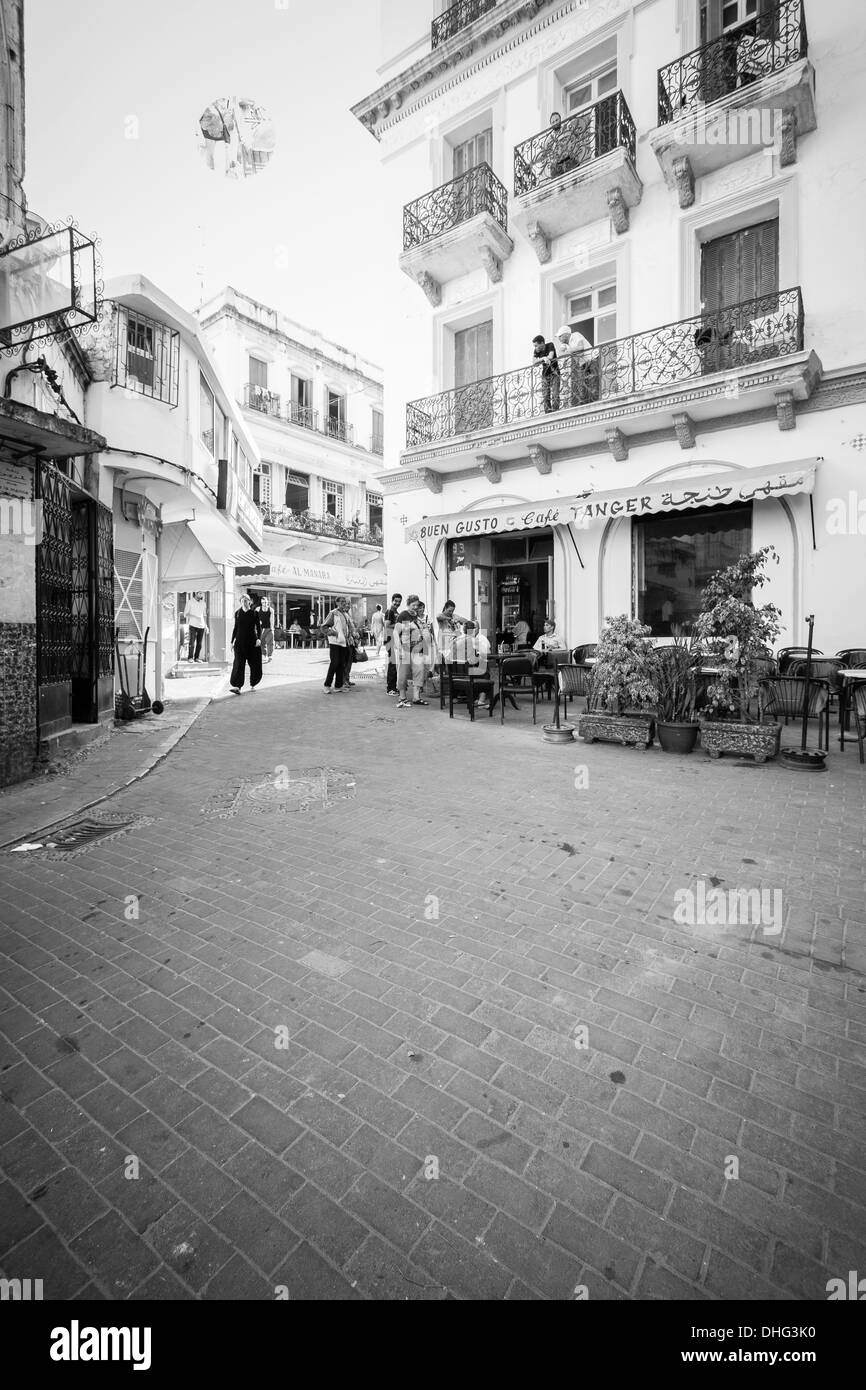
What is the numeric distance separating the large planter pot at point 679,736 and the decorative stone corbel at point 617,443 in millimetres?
7433

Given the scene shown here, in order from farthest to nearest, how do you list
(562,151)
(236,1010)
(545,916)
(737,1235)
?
(562,151) → (545,916) → (236,1010) → (737,1235)

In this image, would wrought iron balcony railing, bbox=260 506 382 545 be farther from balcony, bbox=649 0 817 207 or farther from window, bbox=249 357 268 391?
balcony, bbox=649 0 817 207

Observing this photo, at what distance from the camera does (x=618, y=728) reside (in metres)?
8.21

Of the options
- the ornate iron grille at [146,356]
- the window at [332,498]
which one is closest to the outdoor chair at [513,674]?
the ornate iron grille at [146,356]

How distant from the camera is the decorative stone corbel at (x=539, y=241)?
13.8 metres

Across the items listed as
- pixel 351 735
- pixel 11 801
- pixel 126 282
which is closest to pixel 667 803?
pixel 351 735

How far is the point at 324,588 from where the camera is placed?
1146 inches

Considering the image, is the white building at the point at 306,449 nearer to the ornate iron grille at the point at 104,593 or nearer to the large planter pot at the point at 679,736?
the ornate iron grille at the point at 104,593

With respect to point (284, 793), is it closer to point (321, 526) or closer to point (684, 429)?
point (684, 429)

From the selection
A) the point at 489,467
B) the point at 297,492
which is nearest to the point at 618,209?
A: the point at 489,467

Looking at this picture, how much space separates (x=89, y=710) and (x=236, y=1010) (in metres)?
7.45

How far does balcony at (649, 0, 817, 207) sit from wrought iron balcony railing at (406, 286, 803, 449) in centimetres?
267

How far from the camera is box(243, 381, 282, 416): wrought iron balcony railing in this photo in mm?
26547
